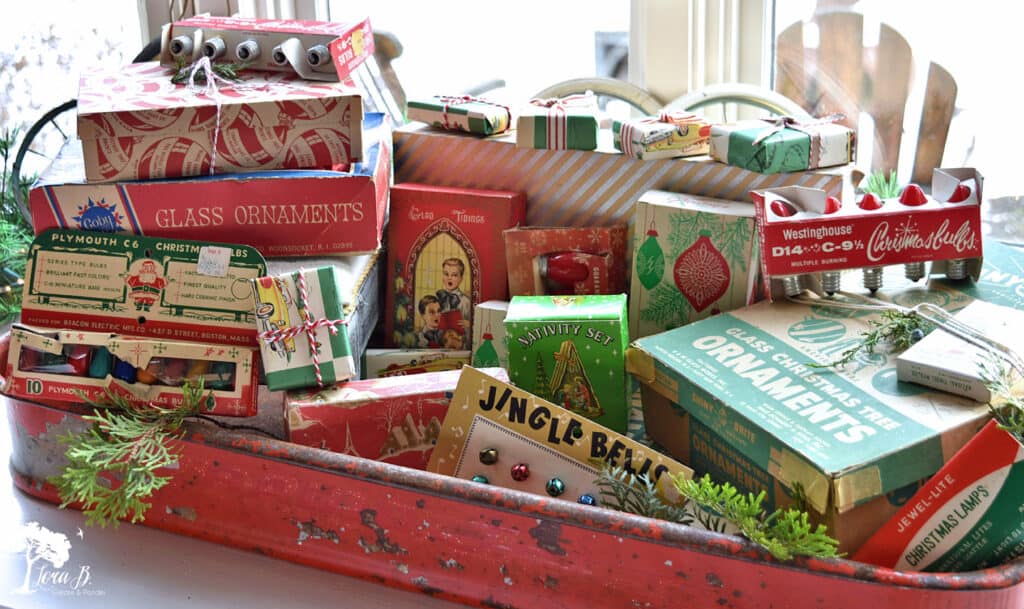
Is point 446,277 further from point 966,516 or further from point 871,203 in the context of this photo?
point 966,516

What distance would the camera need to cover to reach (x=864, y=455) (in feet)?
2.93

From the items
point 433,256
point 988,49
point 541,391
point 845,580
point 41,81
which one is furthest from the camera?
point 41,81

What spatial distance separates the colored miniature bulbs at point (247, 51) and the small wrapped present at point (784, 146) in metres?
0.61

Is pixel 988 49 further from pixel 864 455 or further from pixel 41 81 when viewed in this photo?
pixel 41 81

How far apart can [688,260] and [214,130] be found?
58cm

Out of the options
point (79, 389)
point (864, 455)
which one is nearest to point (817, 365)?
point (864, 455)

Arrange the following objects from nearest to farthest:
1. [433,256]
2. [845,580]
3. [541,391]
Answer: [845,580]
[541,391]
[433,256]

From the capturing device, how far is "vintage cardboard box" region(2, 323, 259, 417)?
3.53 feet

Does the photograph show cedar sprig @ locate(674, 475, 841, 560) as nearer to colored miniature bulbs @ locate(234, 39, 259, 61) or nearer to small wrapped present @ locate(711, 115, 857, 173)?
small wrapped present @ locate(711, 115, 857, 173)

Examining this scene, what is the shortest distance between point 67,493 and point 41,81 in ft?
3.31

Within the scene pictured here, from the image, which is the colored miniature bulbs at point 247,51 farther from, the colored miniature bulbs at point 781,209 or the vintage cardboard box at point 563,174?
the colored miniature bulbs at point 781,209

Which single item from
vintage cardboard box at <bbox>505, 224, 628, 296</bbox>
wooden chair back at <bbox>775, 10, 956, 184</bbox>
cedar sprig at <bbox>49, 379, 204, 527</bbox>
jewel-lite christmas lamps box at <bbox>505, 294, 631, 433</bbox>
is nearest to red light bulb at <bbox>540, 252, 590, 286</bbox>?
vintage cardboard box at <bbox>505, 224, 628, 296</bbox>

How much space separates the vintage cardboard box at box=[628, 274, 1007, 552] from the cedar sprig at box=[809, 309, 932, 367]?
0.5 inches

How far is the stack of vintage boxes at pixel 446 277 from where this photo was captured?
102cm
